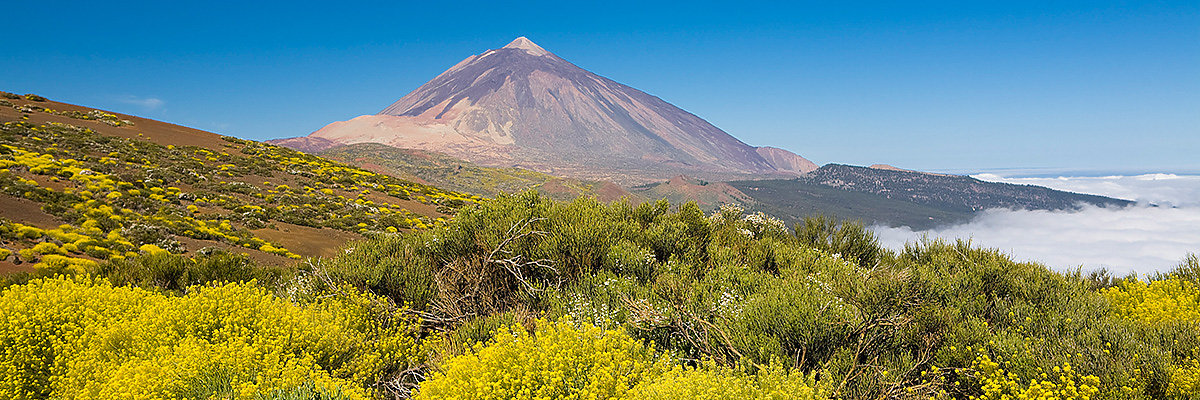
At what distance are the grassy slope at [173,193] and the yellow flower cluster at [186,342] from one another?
8593 millimetres

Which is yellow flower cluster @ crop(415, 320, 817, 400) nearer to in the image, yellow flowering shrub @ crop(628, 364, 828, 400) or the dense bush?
yellow flowering shrub @ crop(628, 364, 828, 400)

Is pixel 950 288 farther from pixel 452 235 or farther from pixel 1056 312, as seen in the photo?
pixel 452 235

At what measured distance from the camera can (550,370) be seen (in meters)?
3.49

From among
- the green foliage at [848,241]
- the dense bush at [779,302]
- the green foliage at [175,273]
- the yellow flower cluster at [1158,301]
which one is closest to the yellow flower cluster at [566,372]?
the dense bush at [779,302]

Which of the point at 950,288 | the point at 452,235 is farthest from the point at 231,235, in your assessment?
the point at 950,288

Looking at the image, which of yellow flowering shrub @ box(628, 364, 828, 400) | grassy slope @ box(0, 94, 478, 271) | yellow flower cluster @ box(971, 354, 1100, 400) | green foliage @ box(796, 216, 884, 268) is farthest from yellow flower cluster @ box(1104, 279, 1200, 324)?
grassy slope @ box(0, 94, 478, 271)

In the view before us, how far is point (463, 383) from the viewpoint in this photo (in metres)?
3.42

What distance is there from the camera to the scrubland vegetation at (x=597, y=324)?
3.52m

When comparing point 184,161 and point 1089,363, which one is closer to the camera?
point 1089,363

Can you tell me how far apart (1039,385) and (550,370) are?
317 centimetres

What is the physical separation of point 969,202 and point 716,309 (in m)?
224

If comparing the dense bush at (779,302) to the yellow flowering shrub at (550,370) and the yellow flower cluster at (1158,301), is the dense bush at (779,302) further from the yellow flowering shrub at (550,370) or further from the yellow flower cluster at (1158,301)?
the yellow flowering shrub at (550,370)

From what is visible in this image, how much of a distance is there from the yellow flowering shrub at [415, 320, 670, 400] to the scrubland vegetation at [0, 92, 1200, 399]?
19mm

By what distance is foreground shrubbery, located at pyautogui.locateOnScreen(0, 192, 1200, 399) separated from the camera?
3510 millimetres
